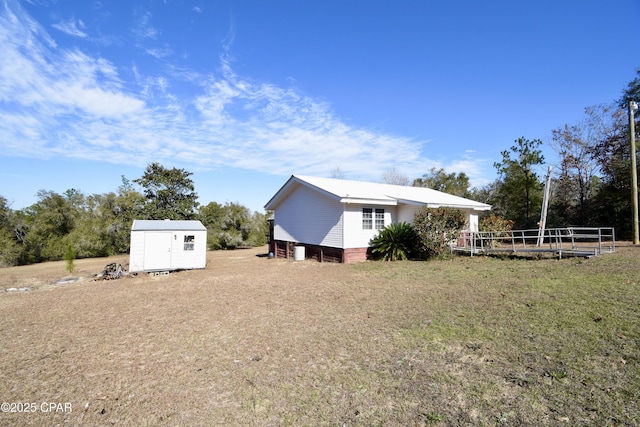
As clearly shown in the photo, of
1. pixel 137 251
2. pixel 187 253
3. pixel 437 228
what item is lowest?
pixel 187 253

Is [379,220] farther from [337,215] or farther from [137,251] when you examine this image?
[137,251]

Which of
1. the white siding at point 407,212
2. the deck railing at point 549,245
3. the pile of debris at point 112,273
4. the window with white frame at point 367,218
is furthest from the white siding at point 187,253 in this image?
the deck railing at point 549,245

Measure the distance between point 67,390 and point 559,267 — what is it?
13060 millimetres

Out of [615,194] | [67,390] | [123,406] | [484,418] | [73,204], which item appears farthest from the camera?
[73,204]

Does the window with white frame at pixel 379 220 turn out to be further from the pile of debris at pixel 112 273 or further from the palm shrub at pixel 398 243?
the pile of debris at pixel 112 273

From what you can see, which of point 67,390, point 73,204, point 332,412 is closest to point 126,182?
point 73,204

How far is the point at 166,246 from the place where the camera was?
1423cm

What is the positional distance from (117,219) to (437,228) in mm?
28624

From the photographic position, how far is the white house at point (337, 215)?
1527 centimetres

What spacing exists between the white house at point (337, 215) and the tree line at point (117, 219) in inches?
449

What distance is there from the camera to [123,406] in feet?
11.4

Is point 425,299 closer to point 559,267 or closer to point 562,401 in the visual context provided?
point 562,401

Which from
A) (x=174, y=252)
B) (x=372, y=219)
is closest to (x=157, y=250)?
(x=174, y=252)

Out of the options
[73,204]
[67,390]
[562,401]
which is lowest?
[67,390]
